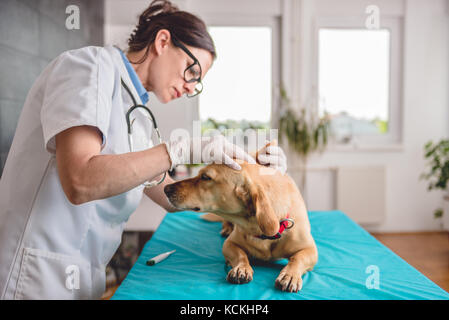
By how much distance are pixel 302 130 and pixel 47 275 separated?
104 inches

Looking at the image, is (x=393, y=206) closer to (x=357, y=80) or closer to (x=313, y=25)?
(x=357, y=80)

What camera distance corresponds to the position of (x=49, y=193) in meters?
0.71

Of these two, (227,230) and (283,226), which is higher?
(283,226)

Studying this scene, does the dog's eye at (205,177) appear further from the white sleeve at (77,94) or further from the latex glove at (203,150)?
the white sleeve at (77,94)

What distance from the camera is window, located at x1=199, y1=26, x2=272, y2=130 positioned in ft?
3.63

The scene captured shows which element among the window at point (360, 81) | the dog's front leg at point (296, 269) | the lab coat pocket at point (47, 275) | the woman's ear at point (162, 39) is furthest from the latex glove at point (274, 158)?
the window at point (360, 81)

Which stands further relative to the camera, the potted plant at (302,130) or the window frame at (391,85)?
the potted plant at (302,130)

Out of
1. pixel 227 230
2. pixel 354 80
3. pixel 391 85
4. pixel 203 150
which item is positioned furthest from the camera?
pixel 391 85

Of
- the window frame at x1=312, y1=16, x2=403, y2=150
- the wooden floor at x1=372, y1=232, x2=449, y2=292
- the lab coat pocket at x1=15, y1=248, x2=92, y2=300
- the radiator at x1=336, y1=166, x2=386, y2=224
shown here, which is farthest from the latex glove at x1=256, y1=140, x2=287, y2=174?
the radiator at x1=336, y1=166, x2=386, y2=224

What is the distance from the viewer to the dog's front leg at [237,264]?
899 millimetres

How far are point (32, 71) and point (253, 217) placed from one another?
0.98 m

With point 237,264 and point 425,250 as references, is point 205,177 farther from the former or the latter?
point 425,250

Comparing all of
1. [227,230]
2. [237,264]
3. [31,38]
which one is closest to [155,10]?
[31,38]
